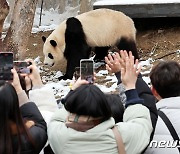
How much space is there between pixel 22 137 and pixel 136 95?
26.2 inches

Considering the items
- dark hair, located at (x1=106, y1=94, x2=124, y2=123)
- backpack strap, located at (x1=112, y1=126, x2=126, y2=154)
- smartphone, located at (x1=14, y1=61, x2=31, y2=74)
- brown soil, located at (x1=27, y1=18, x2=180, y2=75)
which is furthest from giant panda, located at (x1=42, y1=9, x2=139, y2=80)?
backpack strap, located at (x1=112, y1=126, x2=126, y2=154)

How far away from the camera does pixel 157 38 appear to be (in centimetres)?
1050

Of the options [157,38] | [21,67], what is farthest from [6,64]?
[157,38]

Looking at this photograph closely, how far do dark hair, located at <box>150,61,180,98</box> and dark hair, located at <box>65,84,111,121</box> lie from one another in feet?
1.60

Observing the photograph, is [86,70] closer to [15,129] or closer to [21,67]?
[21,67]

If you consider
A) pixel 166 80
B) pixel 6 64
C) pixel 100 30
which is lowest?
pixel 100 30

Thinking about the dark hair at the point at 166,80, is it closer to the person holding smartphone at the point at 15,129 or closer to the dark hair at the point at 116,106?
the dark hair at the point at 116,106

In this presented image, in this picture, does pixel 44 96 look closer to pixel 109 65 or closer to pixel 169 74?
pixel 109 65

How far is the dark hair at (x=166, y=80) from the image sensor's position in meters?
2.54

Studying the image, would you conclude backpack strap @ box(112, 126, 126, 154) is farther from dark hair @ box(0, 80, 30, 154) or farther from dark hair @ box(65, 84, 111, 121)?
dark hair @ box(0, 80, 30, 154)

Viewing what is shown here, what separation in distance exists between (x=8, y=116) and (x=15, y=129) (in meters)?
0.08

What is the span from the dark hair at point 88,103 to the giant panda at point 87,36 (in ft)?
24.2

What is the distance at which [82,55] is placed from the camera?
971cm

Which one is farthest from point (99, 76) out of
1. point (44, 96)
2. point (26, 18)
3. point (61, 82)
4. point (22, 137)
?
point (22, 137)
